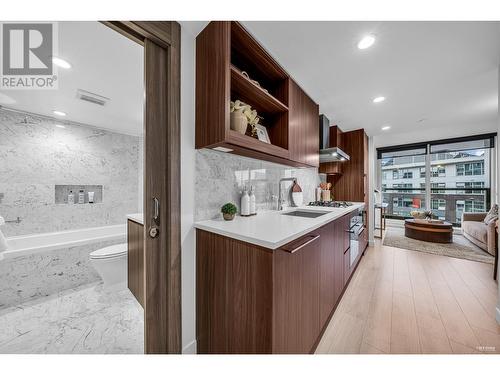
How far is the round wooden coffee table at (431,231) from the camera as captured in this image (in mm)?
3668

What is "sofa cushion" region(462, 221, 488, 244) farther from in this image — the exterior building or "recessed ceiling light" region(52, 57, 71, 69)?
"recessed ceiling light" region(52, 57, 71, 69)

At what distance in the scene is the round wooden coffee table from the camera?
367 cm

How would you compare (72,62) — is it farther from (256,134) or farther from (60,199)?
(60,199)

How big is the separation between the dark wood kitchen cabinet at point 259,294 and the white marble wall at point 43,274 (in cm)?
202

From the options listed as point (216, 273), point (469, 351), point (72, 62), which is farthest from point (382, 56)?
point (72, 62)

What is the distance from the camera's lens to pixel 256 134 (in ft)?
5.06

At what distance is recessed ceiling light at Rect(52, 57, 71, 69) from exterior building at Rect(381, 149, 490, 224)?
6930 millimetres

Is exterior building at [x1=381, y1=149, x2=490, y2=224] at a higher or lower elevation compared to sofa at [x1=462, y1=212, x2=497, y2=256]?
higher

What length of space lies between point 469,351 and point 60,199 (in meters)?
4.54

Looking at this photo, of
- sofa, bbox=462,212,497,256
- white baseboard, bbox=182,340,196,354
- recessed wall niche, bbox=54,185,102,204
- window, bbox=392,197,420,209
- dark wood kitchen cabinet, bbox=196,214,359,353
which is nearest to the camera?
dark wood kitchen cabinet, bbox=196,214,359,353

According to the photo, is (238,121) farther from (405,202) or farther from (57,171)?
(405,202)

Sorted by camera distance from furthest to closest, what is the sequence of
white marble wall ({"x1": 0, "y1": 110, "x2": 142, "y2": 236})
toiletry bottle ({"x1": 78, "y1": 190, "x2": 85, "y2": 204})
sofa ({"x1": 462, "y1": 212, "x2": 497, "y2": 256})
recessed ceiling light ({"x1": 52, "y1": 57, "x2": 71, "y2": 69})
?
sofa ({"x1": 462, "y1": 212, "x2": 497, "y2": 256})
toiletry bottle ({"x1": 78, "y1": 190, "x2": 85, "y2": 204})
white marble wall ({"x1": 0, "y1": 110, "x2": 142, "y2": 236})
recessed ceiling light ({"x1": 52, "y1": 57, "x2": 71, "y2": 69})

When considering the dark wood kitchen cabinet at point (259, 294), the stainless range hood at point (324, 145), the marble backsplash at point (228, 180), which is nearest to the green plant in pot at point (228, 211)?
the marble backsplash at point (228, 180)

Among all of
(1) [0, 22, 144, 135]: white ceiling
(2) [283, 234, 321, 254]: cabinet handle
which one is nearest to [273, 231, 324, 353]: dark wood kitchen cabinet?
(2) [283, 234, 321, 254]: cabinet handle
